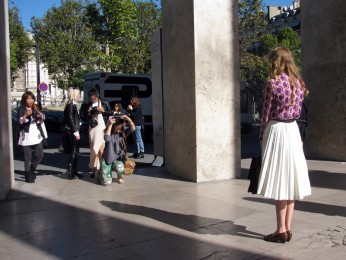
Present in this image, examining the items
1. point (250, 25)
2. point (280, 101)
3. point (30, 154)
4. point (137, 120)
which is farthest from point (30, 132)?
point (250, 25)

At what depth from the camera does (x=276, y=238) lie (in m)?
4.35

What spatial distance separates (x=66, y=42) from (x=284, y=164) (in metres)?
40.7

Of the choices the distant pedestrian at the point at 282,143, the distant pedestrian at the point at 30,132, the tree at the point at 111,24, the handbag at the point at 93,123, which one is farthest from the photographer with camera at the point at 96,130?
the tree at the point at 111,24

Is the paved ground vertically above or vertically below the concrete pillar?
below

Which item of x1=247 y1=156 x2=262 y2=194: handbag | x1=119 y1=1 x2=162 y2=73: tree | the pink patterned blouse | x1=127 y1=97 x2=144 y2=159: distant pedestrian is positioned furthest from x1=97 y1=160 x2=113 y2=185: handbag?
x1=119 y1=1 x2=162 y2=73: tree

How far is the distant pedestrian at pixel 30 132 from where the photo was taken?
795cm

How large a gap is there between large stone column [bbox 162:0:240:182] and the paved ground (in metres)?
0.43

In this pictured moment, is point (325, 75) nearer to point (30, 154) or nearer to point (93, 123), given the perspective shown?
point (93, 123)

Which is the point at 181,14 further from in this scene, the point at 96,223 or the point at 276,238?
the point at 276,238

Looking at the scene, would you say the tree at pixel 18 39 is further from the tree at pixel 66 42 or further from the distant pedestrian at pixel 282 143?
the distant pedestrian at pixel 282 143

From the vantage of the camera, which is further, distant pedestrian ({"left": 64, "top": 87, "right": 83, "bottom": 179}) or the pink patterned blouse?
distant pedestrian ({"left": 64, "top": 87, "right": 83, "bottom": 179})

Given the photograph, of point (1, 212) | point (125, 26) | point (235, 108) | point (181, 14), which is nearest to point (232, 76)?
point (235, 108)

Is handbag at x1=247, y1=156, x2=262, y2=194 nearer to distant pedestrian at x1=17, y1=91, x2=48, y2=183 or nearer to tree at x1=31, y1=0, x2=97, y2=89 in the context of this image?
distant pedestrian at x1=17, y1=91, x2=48, y2=183

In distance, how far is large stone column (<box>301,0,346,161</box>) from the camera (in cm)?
1016
